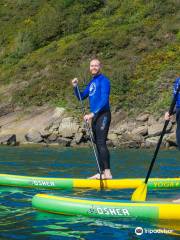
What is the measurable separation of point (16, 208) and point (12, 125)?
25.4m

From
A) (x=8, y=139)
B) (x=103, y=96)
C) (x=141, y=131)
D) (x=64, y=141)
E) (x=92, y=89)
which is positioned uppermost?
(x=92, y=89)

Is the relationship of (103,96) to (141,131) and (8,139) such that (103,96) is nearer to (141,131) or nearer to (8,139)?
(141,131)

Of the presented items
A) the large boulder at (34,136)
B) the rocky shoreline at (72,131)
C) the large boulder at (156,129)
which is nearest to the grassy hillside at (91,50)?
the rocky shoreline at (72,131)

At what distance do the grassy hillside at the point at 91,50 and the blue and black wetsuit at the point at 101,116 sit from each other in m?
19.7

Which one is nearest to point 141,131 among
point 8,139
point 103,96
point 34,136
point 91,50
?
point 34,136

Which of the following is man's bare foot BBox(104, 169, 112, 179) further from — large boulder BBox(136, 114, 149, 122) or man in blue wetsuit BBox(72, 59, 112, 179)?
large boulder BBox(136, 114, 149, 122)

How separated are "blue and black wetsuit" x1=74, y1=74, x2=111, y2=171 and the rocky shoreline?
1530 centimetres

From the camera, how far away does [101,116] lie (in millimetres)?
10172

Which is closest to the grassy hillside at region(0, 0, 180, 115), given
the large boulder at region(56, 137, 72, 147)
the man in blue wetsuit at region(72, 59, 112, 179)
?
the large boulder at region(56, 137, 72, 147)

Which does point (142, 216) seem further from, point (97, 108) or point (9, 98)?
point (9, 98)

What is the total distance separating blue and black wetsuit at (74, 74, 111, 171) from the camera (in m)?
10.0

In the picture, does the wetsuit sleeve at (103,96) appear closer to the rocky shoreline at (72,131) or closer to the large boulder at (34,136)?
the rocky shoreline at (72,131)

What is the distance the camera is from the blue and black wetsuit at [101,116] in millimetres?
10000

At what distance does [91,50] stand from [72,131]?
12148mm
